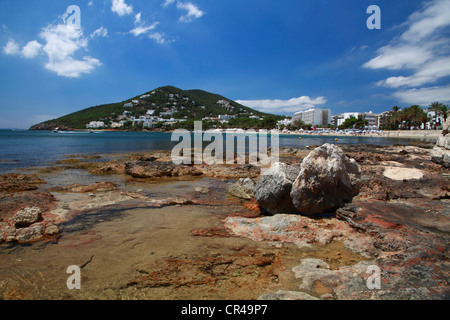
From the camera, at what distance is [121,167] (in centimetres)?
1559

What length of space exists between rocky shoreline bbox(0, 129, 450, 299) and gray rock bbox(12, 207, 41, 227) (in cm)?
2

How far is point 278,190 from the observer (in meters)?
6.93

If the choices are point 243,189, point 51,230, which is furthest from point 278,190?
point 51,230

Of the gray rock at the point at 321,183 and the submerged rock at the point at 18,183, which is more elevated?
the gray rock at the point at 321,183

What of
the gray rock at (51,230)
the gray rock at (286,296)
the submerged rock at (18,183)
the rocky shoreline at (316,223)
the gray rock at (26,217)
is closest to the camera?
the gray rock at (286,296)

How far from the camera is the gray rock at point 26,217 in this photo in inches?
223

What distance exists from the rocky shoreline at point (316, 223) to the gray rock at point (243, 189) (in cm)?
4

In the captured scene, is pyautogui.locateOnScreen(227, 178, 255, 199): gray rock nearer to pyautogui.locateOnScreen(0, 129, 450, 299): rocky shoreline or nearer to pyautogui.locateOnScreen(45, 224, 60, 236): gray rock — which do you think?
pyautogui.locateOnScreen(0, 129, 450, 299): rocky shoreline

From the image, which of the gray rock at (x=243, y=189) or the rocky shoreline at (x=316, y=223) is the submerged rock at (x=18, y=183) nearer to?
the rocky shoreline at (x=316, y=223)

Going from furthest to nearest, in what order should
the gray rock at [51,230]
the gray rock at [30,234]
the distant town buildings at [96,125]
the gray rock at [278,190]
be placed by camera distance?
1. the distant town buildings at [96,125]
2. the gray rock at [278,190]
3. the gray rock at [51,230]
4. the gray rock at [30,234]

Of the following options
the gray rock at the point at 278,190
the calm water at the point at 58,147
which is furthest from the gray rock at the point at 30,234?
the calm water at the point at 58,147

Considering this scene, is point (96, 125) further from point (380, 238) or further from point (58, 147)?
point (380, 238)
